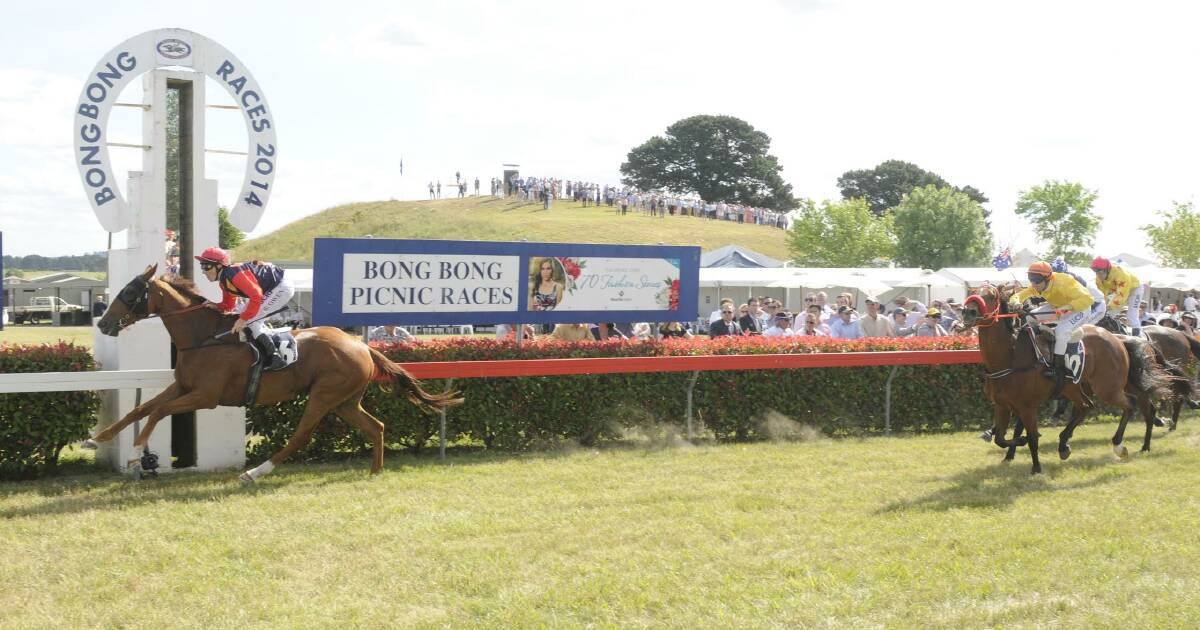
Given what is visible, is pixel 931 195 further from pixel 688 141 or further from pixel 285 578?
pixel 285 578

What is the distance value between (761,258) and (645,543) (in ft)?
99.8

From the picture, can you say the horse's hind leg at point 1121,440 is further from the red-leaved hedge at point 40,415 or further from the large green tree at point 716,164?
the large green tree at point 716,164

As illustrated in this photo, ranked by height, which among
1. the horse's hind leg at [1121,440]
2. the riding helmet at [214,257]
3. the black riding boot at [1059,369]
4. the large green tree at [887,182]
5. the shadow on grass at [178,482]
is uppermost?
the large green tree at [887,182]

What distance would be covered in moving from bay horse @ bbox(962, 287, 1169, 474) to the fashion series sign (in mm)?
3405

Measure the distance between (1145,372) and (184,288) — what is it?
9266 millimetres

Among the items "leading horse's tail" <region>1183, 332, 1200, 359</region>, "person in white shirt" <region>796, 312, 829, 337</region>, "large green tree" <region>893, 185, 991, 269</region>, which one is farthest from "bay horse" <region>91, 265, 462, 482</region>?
"large green tree" <region>893, 185, 991, 269</region>

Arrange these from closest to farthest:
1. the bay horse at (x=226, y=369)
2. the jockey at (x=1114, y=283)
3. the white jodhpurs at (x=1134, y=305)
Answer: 1. the bay horse at (x=226, y=369)
2. the jockey at (x=1114, y=283)
3. the white jodhpurs at (x=1134, y=305)

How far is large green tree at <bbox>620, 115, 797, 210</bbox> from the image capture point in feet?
322

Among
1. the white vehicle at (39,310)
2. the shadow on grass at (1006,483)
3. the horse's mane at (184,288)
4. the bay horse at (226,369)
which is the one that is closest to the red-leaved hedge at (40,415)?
the bay horse at (226,369)

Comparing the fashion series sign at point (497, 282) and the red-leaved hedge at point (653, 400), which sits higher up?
the fashion series sign at point (497, 282)

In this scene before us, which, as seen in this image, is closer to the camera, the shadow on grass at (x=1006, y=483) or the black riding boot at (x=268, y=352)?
the shadow on grass at (x=1006, y=483)

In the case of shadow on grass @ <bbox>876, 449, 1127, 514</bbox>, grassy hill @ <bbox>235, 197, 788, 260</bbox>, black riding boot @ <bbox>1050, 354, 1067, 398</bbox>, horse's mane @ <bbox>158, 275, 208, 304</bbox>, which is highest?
grassy hill @ <bbox>235, 197, 788, 260</bbox>

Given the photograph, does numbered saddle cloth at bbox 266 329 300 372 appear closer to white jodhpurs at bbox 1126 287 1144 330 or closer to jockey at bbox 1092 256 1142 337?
jockey at bbox 1092 256 1142 337

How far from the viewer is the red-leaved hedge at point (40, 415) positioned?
814 cm
